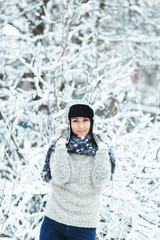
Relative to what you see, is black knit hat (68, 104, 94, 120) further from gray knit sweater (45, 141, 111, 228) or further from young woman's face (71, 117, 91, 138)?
gray knit sweater (45, 141, 111, 228)

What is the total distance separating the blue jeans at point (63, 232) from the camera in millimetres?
1866

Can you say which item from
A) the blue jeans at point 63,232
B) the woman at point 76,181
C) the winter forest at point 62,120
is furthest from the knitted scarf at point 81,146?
the winter forest at point 62,120

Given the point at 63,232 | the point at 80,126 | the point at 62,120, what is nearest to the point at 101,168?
the point at 80,126

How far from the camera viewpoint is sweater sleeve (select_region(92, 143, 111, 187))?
1.83m

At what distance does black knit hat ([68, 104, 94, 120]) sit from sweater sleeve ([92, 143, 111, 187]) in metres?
0.24

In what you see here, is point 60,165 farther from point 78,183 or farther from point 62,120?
point 62,120

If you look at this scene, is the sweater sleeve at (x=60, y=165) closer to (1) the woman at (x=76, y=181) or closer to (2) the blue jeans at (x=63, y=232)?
(1) the woman at (x=76, y=181)

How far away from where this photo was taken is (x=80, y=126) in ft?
6.35

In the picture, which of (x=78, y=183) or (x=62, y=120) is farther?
(x=62, y=120)

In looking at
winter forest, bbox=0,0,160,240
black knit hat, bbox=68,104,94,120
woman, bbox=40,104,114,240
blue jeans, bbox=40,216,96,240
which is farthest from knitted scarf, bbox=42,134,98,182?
winter forest, bbox=0,0,160,240

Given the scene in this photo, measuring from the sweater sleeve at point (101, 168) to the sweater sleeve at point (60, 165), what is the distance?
0.17 metres

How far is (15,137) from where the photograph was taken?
13.0 ft

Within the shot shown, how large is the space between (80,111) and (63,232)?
31.1 inches

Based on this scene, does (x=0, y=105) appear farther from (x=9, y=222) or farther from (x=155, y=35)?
(x=155, y=35)
